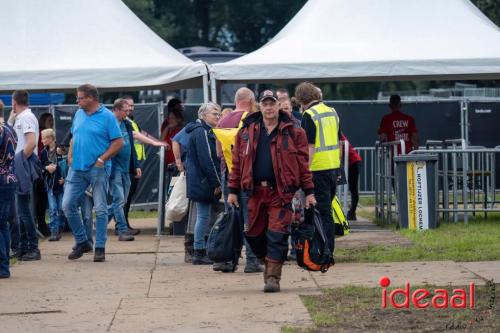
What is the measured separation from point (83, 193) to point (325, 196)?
118 inches

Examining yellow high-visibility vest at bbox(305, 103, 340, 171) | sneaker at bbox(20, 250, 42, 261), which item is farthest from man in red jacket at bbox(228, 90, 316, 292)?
sneaker at bbox(20, 250, 42, 261)

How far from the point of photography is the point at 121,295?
10.3 metres

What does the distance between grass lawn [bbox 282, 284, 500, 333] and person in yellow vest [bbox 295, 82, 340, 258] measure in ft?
5.67

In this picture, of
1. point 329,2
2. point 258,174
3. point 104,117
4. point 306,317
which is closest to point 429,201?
point 329,2

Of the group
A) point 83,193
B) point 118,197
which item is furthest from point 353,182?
point 83,193

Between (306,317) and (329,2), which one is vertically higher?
(329,2)

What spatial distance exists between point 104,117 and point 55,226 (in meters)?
3.56

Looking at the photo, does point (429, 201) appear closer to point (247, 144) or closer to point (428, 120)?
point (247, 144)

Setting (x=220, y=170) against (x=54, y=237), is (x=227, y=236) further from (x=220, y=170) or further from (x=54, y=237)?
(x=54, y=237)

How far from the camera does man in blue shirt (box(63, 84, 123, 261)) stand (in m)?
12.5

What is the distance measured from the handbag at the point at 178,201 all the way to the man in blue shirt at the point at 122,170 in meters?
1.33

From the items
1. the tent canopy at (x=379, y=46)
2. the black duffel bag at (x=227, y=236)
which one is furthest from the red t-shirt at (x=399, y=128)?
the black duffel bag at (x=227, y=236)

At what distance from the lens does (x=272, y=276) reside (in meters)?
10.0

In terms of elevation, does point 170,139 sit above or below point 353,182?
above
